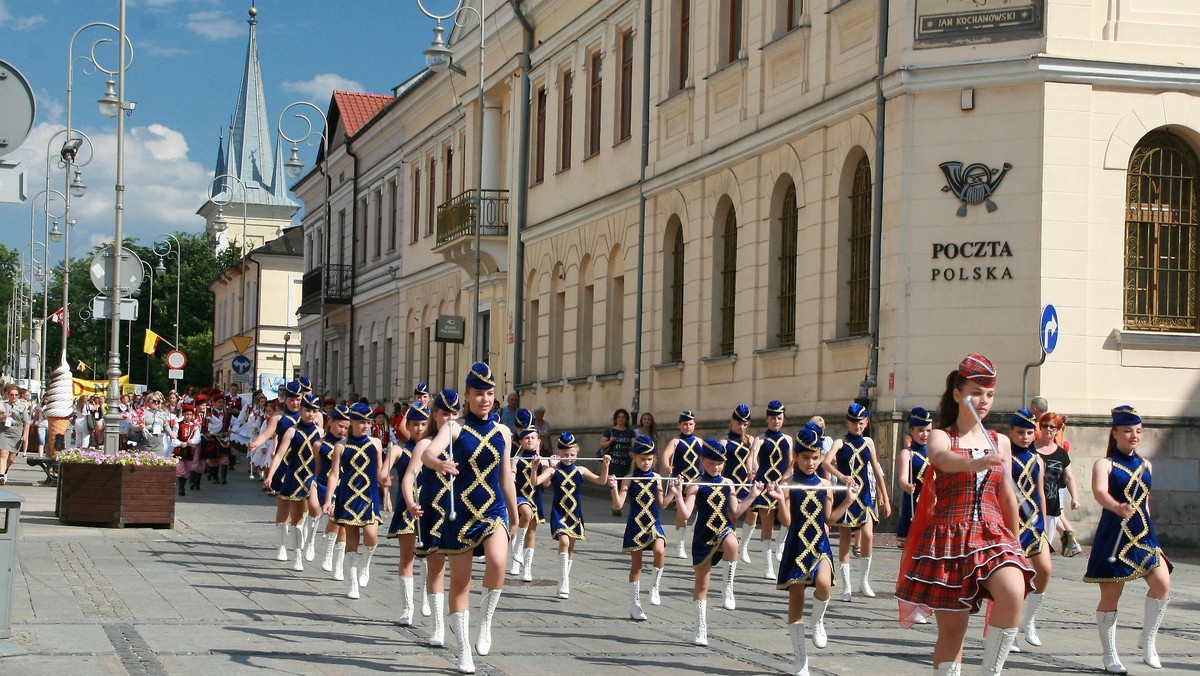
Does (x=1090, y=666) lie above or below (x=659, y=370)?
below

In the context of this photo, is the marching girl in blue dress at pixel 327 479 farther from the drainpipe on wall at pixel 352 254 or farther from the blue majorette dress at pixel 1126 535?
the drainpipe on wall at pixel 352 254

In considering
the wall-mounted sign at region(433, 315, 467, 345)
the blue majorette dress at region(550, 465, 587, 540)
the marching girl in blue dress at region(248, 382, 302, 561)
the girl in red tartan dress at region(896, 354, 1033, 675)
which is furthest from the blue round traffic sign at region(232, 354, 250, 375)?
the girl in red tartan dress at region(896, 354, 1033, 675)

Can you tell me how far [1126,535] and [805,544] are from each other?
2.28 m

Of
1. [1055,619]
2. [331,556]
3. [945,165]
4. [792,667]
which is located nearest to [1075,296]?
[945,165]

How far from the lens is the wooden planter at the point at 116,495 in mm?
22172

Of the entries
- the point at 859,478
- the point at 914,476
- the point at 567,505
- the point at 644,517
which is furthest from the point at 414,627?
the point at 914,476

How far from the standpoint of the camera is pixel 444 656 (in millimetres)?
11750

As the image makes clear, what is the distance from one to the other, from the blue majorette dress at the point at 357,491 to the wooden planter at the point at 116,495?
704cm

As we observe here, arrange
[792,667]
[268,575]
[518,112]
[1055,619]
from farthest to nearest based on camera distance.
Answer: [518,112]
[268,575]
[1055,619]
[792,667]

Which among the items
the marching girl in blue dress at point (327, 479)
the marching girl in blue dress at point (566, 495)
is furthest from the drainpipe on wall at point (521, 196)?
the marching girl in blue dress at point (566, 495)

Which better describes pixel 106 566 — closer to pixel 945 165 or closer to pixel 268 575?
pixel 268 575

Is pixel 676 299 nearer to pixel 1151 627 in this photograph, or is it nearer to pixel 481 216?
pixel 481 216

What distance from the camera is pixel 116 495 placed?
72.7 ft

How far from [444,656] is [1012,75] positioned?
13.0m
